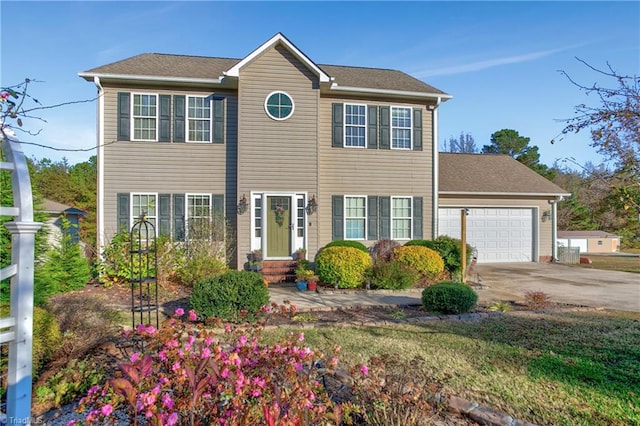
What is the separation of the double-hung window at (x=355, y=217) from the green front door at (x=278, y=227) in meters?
1.91

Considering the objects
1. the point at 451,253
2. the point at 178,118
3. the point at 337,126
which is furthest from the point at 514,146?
the point at 178,118

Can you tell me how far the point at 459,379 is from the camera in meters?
3.63

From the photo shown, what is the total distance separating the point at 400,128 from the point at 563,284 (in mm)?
6416

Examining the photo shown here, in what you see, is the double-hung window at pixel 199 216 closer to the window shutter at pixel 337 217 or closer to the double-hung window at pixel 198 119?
the double-hung window at pixel 198 119

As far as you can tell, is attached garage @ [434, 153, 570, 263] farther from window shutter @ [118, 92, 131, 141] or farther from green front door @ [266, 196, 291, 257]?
window shutter @ [118, 92, 131, 141]

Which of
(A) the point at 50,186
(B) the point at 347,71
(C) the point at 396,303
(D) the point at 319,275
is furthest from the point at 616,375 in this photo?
(A) the point at 50,186

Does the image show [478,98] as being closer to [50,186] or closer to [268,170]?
[268,170]

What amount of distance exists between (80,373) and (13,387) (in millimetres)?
1202

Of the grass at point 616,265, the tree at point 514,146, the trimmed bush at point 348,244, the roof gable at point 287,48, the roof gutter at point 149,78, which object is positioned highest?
the tree at point 514,146

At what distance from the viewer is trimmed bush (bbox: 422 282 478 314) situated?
636 centimetres

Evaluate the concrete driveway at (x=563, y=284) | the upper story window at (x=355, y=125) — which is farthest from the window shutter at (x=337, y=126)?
the concrete driveway at (x=563, y=284)

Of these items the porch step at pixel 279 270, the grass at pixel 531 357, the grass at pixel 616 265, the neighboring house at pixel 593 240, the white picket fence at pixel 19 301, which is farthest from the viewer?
the neighboring house at pixel 593 240

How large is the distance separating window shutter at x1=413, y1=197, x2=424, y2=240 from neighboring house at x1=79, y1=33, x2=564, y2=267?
0.40 meters

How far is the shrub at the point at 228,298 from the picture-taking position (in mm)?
5570
